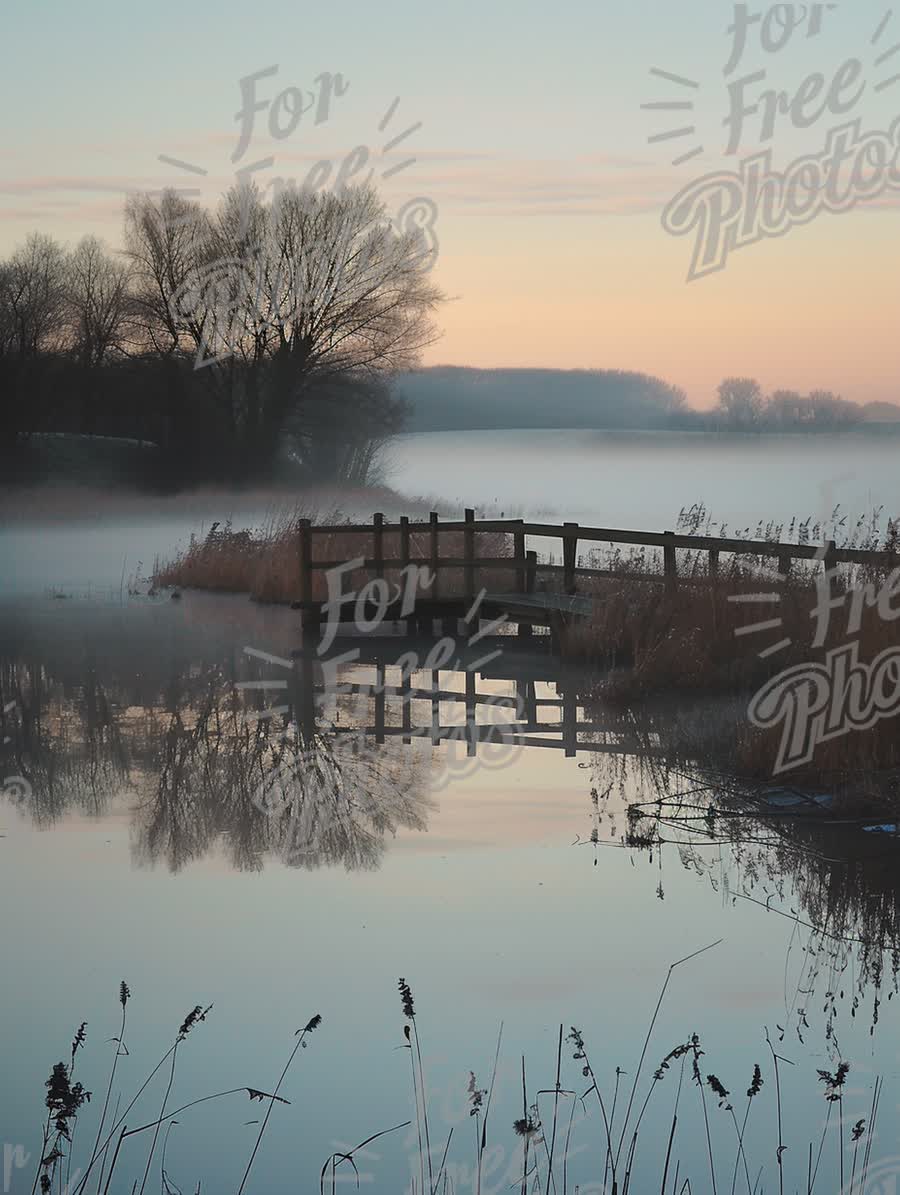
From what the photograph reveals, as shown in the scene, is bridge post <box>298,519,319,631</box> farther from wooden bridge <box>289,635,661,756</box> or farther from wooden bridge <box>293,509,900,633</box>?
wooden bridge <box>289,635,661,756</box>

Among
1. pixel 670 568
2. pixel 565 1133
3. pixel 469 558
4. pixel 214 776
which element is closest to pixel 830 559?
pixel 670 568

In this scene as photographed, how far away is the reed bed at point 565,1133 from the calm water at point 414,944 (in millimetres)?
21

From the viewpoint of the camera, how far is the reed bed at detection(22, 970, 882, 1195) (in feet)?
15.1

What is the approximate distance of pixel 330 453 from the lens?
51.6m

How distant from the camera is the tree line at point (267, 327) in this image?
4425 cm

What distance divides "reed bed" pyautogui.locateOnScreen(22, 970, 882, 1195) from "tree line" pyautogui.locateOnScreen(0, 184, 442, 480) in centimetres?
4042

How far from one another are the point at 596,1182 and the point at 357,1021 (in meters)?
1.64

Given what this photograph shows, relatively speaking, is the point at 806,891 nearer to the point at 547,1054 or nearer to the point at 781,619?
the point at 547,1054

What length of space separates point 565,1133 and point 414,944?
7.24 feet

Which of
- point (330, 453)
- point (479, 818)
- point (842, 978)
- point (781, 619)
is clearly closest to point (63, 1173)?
point (842, 978)

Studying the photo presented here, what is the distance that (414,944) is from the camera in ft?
23.4

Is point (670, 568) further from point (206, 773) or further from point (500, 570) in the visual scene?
point (500, 570)

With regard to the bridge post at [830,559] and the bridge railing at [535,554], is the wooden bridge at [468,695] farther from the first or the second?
the bridge post at [830,559]

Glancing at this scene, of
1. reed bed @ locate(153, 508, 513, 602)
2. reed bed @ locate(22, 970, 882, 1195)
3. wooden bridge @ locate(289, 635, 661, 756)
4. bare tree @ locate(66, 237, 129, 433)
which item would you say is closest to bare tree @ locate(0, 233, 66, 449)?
bare tree @ locate(66, 237, 129, 433)
